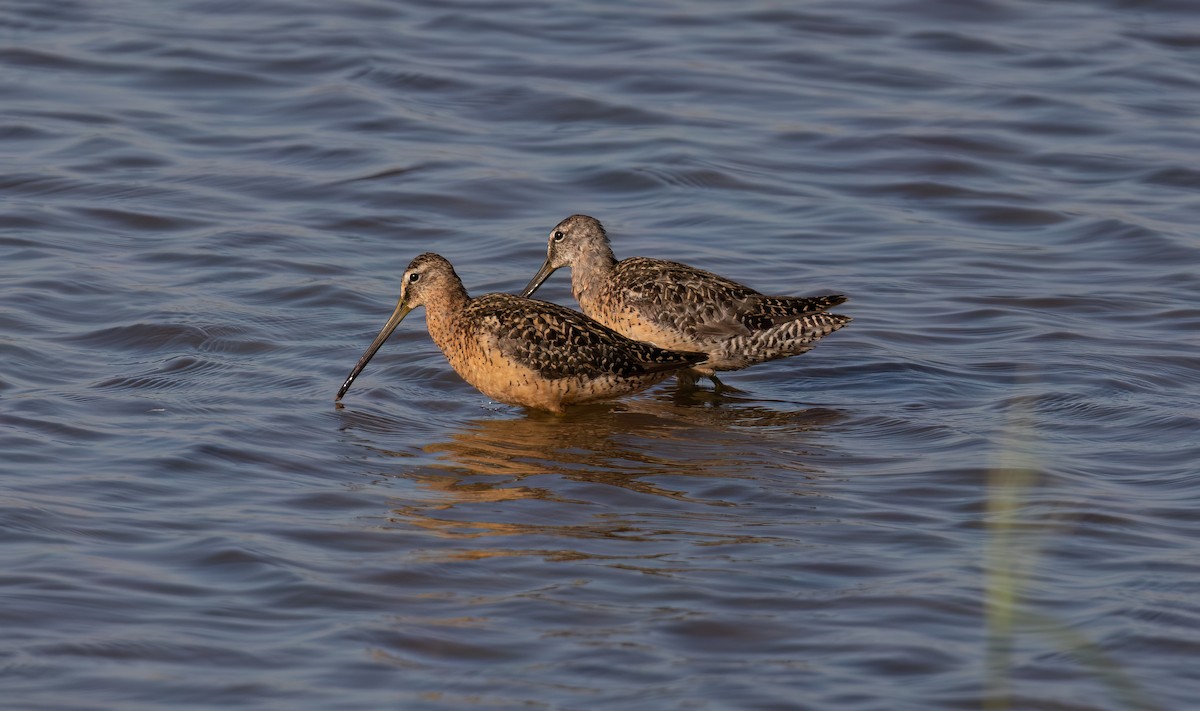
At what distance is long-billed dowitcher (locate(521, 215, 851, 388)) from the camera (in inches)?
318

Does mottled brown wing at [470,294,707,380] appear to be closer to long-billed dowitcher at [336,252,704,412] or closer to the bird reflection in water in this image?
Answer: long-billed dowitcher at [336,252,704,412]

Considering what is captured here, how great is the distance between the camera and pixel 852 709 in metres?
4.74

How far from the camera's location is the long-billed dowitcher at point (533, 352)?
24.5ft

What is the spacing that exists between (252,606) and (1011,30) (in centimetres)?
1023

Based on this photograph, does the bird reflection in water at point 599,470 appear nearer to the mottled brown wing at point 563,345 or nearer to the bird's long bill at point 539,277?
the mottled brown wing at point 563,345

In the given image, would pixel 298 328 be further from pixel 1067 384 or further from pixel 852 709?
pixel 852 709

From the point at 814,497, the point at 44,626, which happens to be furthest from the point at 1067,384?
the point at 44,626

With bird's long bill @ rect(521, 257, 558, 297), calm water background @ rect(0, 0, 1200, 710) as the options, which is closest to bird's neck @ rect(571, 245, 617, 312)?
bird's long bill @ rect(521, 257, 558, 297)

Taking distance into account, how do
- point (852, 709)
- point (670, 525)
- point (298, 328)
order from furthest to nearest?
point (298, 328) < point (670, 525) < point (852, 709)

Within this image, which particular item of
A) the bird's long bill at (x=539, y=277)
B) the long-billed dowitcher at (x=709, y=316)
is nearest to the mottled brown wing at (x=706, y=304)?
the long-billed dowitcher at (x=709, y=316)

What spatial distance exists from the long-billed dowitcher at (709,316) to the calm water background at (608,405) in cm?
27

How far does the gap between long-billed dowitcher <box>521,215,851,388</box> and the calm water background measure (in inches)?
10.5

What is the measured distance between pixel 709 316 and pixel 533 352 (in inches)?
40.1

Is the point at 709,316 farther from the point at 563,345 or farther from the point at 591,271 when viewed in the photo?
the point at 563,345
